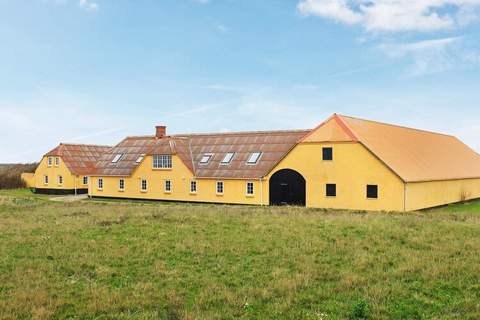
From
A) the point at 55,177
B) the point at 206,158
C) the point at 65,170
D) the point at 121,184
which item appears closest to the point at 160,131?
the point at 121,184

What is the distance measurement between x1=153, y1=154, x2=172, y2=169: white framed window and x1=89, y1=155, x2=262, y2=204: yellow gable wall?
15.8 inches

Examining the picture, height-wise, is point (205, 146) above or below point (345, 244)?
above

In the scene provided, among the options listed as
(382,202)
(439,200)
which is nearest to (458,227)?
(382,202)

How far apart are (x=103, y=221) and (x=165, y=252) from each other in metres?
9.90

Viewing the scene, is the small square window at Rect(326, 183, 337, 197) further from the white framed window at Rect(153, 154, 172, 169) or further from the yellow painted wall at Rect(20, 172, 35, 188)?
the yellow painted wall at Rect(20, 172, 35, 188)

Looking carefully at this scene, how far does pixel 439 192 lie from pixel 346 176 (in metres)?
9.41

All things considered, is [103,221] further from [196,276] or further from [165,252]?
[196,276]

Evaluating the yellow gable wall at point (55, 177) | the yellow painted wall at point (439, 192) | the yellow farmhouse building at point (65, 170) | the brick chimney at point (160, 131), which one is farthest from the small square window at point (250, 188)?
the yellow gable wall at point (55, 177)

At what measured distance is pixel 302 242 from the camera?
19.8 metres

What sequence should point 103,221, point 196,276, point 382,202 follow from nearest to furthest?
point 196,276, point 103,221, point 382,202

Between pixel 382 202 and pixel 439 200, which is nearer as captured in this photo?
pixel 382 202

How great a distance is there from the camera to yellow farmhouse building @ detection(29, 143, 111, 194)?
60.7m

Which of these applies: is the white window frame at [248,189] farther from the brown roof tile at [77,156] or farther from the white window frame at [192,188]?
the brown roof tile at [77,156]

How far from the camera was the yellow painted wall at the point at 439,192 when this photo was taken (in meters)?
37.4
